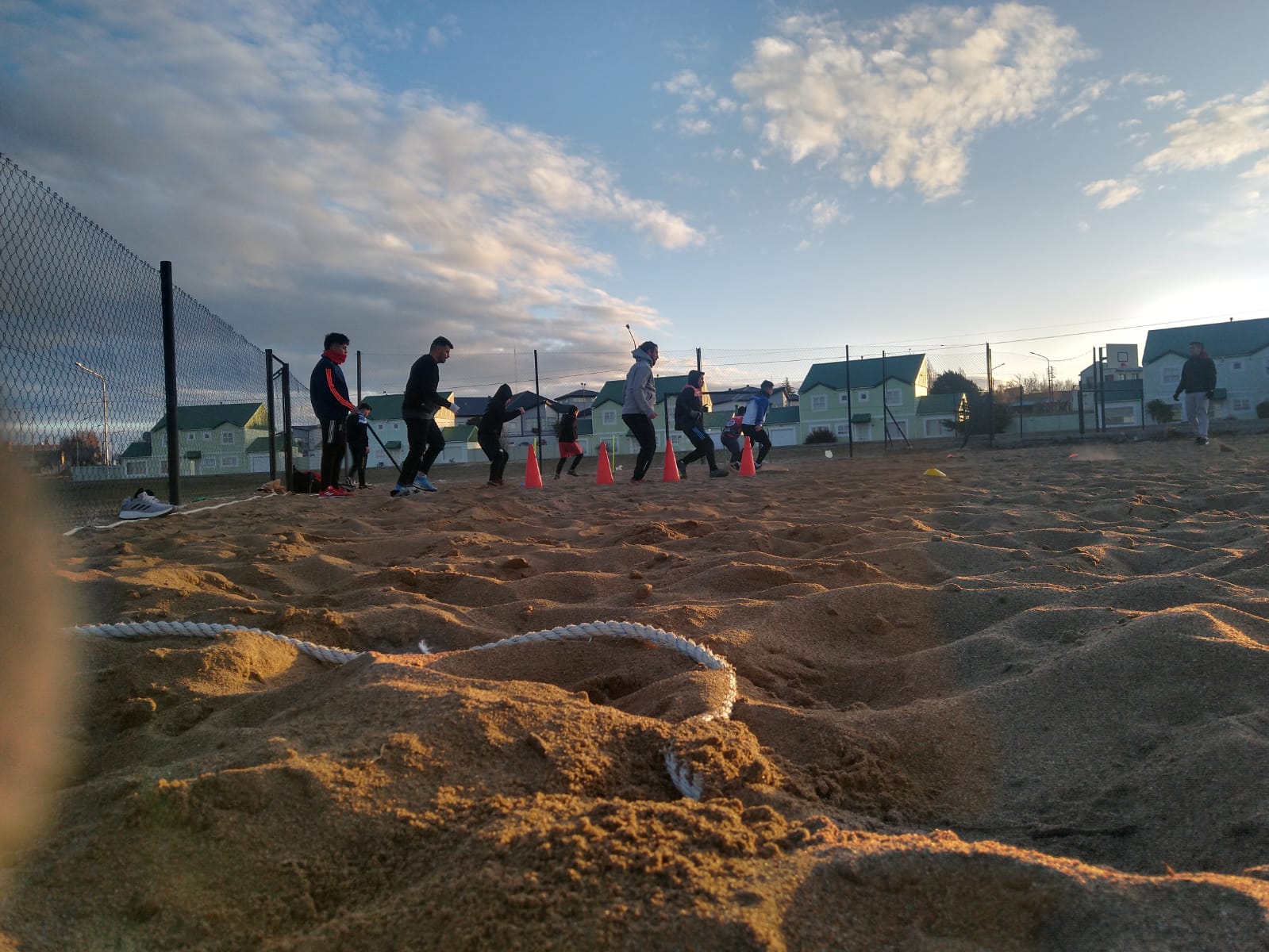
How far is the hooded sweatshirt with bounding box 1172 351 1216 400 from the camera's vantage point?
1204 cm

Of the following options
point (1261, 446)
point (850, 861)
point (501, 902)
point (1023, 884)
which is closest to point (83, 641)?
point (501, 902)

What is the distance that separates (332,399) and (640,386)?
12.3 feet

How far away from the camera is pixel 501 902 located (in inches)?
36.8

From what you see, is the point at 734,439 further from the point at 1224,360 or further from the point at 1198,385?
the point at 1224,360

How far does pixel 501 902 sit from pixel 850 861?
1.51 feet

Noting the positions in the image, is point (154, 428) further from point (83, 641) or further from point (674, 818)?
point (674, 818)

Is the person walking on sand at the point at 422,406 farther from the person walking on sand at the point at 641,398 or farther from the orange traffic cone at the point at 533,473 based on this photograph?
the person walking on sand at the point at 641,398

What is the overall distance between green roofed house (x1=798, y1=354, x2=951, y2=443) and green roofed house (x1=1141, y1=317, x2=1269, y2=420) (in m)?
10.7

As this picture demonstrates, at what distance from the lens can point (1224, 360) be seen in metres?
38.3

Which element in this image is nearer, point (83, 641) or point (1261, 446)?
point (83, 641)

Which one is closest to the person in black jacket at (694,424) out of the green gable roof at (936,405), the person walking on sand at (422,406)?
the person walking on sand at (422,406)

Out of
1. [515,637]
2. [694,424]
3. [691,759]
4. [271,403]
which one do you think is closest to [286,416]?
[271,403]

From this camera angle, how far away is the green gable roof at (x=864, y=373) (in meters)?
46.4

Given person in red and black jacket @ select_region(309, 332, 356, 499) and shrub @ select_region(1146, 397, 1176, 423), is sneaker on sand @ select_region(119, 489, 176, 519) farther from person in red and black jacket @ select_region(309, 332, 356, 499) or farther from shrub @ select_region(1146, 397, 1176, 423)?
shrub @ select_region(1146, 397, 1176, 423)
